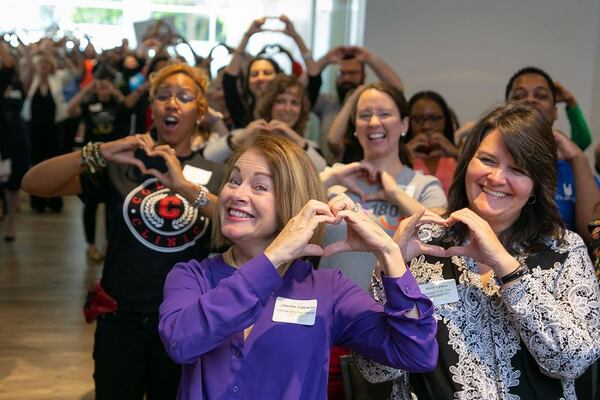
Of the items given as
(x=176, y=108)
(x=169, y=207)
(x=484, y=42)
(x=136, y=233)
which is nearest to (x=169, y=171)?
(x=169, y=207)

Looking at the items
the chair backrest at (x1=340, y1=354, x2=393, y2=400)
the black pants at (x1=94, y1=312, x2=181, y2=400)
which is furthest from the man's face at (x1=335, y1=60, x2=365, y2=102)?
the chair backrest at (x1=340, y1=354, x2=393, y2=400)

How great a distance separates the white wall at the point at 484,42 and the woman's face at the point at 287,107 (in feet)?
4.91

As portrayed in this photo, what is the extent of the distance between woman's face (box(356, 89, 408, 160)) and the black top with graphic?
437cm

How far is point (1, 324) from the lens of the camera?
5379 millimetres

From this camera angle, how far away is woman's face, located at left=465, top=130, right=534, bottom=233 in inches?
84.7

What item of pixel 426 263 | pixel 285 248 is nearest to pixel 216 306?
pixel 285 248

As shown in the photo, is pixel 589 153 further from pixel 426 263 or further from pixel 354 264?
pixel 426 263

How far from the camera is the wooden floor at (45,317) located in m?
4.44

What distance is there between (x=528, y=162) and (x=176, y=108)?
161 centimetres

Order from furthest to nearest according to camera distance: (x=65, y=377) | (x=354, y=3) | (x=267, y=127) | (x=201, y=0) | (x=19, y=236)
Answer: (x=201, y=0), (x=19, y=236), (x=354, y=3), (x=65, y=377), (x=267, y=127)

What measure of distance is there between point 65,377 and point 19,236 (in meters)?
4.28

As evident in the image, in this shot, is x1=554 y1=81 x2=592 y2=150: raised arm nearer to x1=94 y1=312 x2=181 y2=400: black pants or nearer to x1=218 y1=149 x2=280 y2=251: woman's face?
x1=94 y1=312 x2=181 y2=400: black pants

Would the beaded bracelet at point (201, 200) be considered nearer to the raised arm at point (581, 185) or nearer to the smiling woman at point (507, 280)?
the smiling woman at point (507, 280)

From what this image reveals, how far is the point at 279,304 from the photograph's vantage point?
1.98 meters
